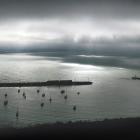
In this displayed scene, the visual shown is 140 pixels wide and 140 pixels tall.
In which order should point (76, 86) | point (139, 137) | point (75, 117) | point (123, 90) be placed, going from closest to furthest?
point (139, 137) → point (75, 117) → point (123, 90) → point (76, 86)

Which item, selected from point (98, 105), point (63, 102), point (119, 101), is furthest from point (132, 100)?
point (63, 102)

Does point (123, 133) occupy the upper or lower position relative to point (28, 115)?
upper

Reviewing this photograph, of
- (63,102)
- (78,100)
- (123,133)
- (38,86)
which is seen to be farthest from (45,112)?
(38,86)

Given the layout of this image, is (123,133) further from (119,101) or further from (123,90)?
(123,90)

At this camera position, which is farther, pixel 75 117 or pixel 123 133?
pixel 75 117

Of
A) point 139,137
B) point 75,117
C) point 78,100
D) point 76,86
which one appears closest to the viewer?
point 139,137

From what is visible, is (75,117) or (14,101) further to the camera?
(14,101)

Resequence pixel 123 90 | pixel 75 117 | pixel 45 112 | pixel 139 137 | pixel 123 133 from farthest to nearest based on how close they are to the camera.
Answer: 1. pixel 123 90
2. pixel 45 112
3. pixel 75 117
4. pixel 123 133
5. pixel 139 137

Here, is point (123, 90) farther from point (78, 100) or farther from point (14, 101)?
point (14, 101)

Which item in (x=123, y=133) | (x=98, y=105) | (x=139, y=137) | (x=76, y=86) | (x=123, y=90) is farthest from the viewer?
(x=76, y=86)
